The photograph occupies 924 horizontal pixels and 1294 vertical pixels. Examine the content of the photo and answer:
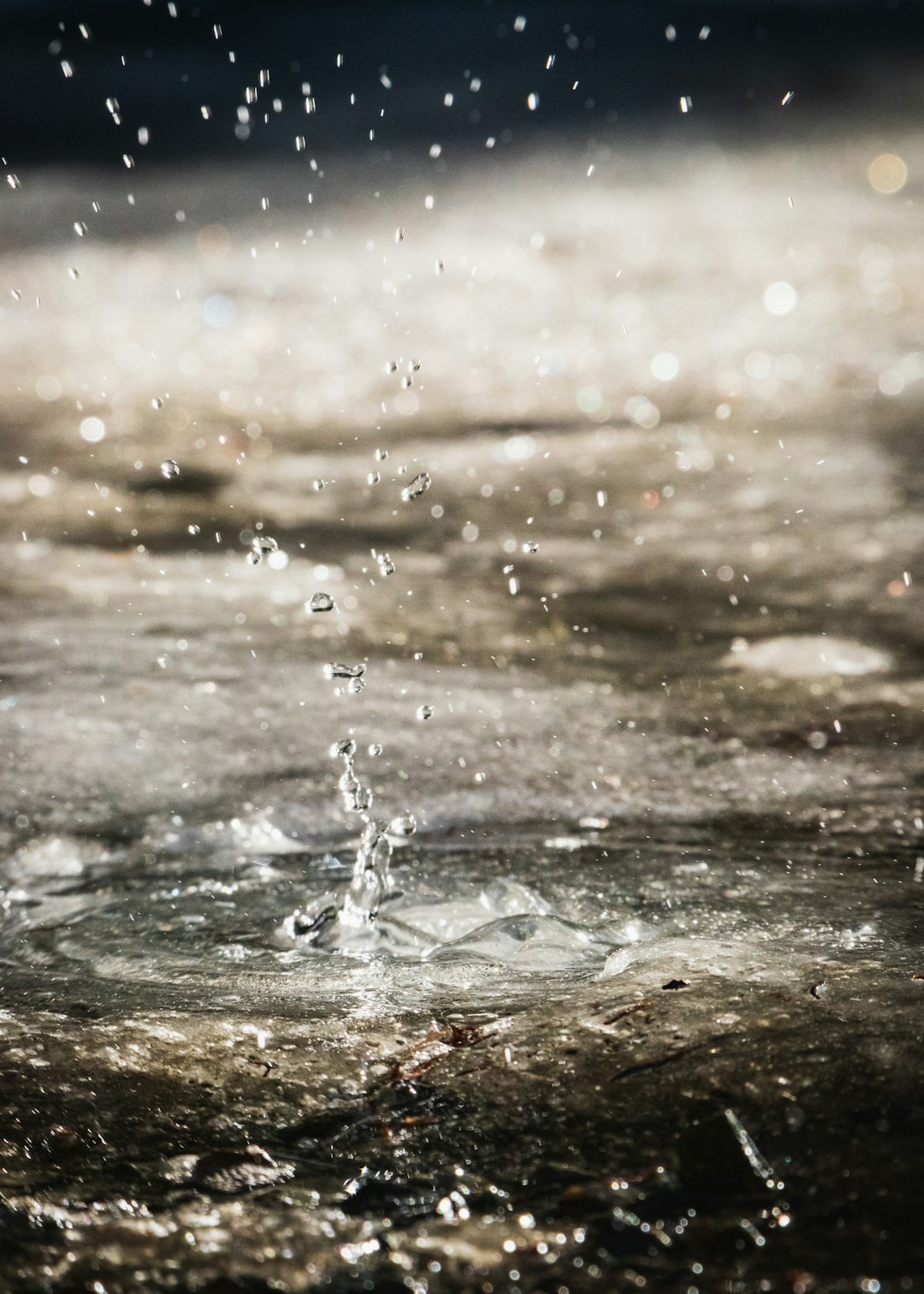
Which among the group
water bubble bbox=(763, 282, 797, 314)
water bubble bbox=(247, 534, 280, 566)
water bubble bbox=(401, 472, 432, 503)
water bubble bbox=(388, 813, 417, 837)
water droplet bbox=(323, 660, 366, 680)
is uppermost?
water bubble bbox=(763, 282, 797, 314)

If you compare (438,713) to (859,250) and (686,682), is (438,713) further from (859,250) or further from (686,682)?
(859,250)

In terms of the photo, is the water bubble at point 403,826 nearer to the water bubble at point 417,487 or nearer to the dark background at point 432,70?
the water bubble at point 417,487

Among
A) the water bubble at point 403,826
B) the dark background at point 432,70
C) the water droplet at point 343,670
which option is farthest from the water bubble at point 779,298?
the water bubble at point 403,826

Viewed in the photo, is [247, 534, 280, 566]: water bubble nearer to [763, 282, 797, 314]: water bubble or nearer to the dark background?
[763, 282, 797, 314]: water bubble

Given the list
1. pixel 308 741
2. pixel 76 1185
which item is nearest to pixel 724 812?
pixel 308 741

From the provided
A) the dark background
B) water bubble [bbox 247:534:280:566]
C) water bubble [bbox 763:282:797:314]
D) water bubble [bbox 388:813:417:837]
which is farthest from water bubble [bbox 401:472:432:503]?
the dark background

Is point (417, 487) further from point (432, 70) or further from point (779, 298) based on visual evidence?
point (432, 70)
